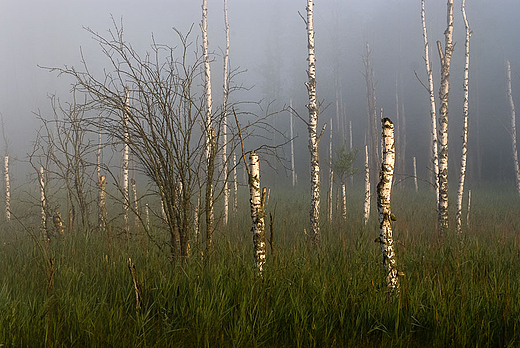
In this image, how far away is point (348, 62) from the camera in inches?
2579

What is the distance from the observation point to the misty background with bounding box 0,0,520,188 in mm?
47000

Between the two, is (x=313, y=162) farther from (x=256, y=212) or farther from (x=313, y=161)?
(x=256, y=212)

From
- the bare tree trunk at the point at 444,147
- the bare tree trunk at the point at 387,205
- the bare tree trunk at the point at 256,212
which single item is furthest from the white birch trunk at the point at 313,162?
the bare tree trunk at the point at 387,205

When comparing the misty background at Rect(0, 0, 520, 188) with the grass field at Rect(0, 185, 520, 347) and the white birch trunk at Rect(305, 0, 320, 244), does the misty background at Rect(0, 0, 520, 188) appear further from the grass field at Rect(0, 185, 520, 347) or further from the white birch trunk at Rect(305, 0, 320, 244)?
the grass field at Rect(0, 185, 520, 347)

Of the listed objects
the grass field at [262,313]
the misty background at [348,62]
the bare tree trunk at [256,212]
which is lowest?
the grass field at [262,313]

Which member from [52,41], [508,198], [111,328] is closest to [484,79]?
[508,198]

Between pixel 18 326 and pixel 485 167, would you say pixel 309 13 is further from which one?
pixel 485 167

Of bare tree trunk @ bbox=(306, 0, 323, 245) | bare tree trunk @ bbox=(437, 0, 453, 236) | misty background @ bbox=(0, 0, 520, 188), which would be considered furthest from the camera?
misty background @ bbox=(0, 0, 520, 188)

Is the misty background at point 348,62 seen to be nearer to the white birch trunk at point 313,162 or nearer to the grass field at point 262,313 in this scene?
the white birch trunk at point 313,162

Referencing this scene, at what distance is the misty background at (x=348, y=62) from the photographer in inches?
1850

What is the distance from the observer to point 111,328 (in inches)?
141

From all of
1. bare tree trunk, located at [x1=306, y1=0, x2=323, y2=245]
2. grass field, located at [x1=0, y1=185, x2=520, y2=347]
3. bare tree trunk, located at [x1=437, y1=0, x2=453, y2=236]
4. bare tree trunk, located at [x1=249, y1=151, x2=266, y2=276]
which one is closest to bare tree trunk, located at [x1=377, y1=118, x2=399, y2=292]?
grass field, located at [x1=0, y1=185, x2=520, y2=347]

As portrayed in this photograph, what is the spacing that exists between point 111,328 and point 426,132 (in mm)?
52012

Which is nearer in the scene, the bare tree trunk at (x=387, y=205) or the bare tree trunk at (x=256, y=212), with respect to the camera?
the bare tree trunk at (x=387, y=205)
